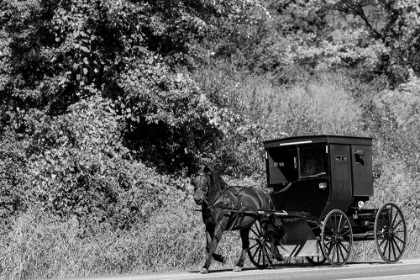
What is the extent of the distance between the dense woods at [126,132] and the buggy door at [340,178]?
9.16 feet

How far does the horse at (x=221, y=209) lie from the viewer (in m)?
14.7

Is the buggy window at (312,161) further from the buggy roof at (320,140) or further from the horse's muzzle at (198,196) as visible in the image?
the horse's muzzle at (198,196)

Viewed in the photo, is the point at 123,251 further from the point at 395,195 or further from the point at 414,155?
the point at 414,155

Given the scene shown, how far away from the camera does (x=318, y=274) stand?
13.9 m

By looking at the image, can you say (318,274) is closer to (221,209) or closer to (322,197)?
(221,209)

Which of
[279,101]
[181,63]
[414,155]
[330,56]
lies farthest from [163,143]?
[330,56]

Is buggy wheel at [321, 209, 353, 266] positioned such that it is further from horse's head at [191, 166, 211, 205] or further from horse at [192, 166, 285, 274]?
horse's head at [191, 166, 211, 205]

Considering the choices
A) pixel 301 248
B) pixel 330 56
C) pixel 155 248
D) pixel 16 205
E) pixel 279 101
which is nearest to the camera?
pixel 301 248

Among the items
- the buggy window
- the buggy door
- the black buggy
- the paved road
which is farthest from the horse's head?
the buggy door

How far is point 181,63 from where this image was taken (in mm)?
22859

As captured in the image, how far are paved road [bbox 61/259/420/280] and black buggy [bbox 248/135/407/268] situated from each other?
524 mm

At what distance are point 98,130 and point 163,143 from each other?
112 inches

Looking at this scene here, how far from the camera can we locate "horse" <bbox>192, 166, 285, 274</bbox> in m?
14.7

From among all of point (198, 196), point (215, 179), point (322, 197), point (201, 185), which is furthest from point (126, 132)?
point (198, 196)
